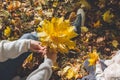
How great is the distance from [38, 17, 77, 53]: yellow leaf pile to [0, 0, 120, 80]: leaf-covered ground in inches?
31.2

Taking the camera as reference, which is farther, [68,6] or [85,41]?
[68,6]

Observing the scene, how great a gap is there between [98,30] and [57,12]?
18.0 inches

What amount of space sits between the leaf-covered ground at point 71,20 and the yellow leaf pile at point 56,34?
2.60ft

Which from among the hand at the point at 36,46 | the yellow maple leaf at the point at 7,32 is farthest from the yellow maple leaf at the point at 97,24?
the hand at the point at 36,46

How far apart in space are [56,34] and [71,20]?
1136 mm

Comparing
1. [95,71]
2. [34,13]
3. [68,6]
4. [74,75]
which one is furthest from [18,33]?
[95,71]

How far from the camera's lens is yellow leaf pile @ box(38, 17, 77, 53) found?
1692mm

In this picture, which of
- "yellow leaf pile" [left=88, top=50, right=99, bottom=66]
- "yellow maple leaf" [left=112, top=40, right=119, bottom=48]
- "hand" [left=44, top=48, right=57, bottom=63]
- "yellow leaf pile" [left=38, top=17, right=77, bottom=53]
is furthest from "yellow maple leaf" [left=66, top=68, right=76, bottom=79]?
"yellow leaf pile" [left=38, top=17, right=77, bottom=53]

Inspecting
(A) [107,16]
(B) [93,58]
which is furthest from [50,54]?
(A) [107,16]

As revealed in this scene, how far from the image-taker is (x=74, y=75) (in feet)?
8.20

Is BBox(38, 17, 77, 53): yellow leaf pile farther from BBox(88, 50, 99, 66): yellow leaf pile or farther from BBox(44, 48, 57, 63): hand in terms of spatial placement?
BBox(88, 50, 99, 66): yellow leaf pile

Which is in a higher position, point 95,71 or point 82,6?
point 82,6

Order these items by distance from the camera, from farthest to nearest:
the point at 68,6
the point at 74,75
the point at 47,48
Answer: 1. the point at 68,6
2. the point at 74,75
3. the point at 47,48

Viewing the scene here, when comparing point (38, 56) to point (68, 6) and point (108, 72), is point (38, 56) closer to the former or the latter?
point (68, 6)
